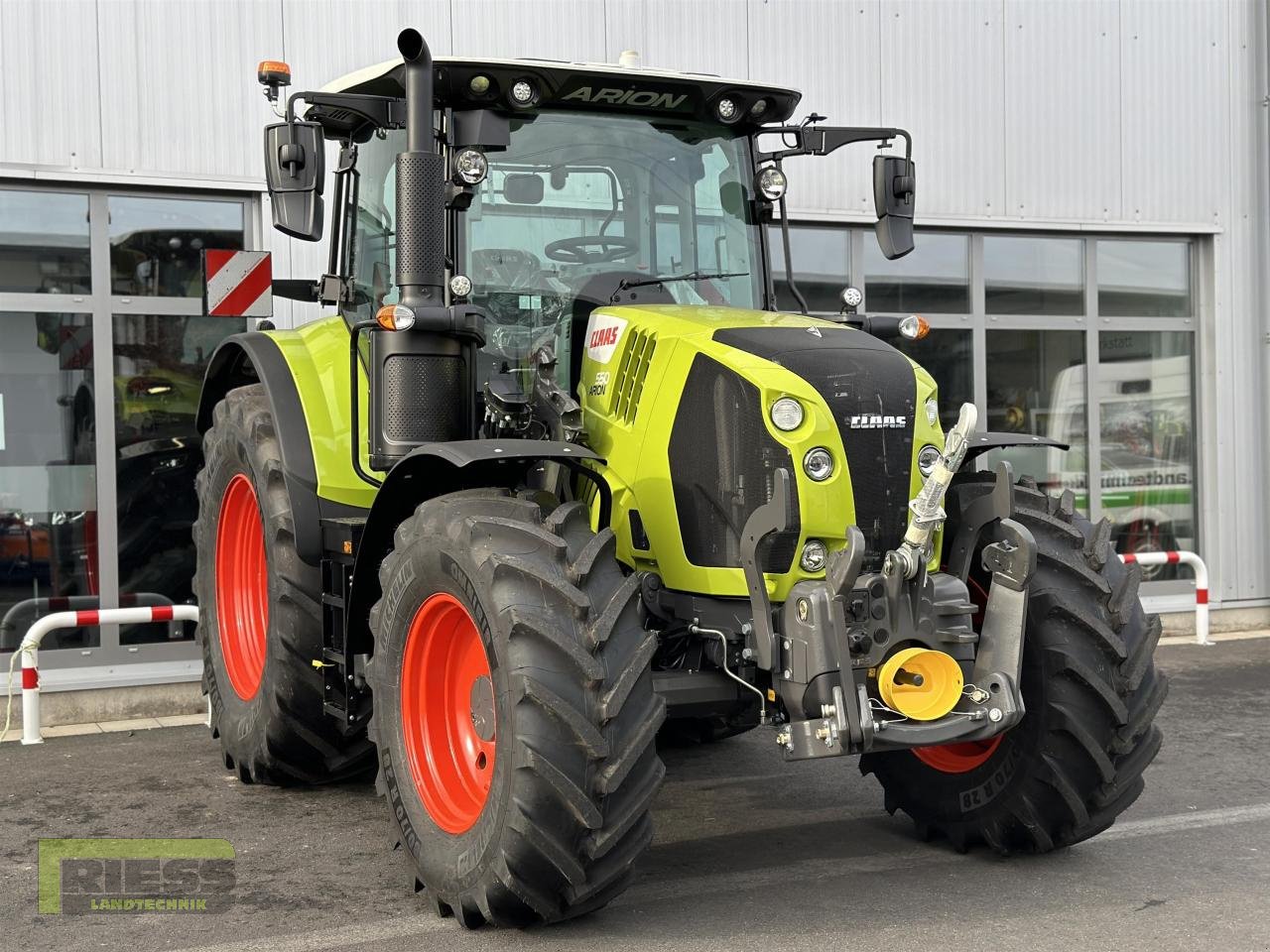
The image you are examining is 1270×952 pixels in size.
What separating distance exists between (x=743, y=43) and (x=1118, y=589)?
20.9 feet

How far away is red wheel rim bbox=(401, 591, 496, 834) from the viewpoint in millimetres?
4852

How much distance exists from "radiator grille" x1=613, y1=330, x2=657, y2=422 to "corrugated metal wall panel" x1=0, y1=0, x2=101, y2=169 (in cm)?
488

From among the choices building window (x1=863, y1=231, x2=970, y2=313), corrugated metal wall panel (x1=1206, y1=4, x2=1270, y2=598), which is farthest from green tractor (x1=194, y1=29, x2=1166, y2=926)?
corrugated metal wall panel (x1=1206, y1=4, x2=1270, y2=598)

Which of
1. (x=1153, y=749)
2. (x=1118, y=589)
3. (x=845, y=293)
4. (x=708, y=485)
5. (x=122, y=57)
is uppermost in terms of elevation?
(x=122, y=57)

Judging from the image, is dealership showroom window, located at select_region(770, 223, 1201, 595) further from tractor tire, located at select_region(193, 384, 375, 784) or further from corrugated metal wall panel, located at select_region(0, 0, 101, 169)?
tractor tire, located at select_region(193, 384, 375, 784)

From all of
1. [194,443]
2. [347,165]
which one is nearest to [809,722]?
[347,165]

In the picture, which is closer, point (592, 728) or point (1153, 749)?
point (592, 728)

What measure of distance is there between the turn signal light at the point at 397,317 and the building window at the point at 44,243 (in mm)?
4339

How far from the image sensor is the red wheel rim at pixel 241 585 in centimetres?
698

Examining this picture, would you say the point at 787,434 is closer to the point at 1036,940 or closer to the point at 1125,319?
the point at 1036,940

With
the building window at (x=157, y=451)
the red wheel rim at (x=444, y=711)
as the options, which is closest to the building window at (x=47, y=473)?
the building window at (x=157, y=451)

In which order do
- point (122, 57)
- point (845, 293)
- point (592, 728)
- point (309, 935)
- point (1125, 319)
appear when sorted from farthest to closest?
1. point (1125, 319)
2. point (122, 57)
3. point (845, 293)
4. point (309, 935)
5. point (592, 728)

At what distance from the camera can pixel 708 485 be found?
484 centimetres

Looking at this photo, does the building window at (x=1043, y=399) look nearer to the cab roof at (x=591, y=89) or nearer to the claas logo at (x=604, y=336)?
the cab roof at (x=591, y=89)
